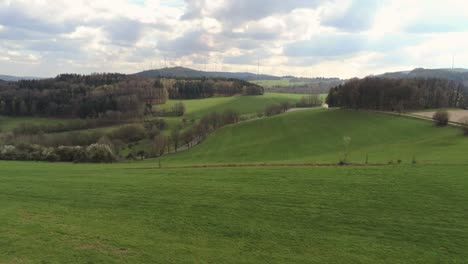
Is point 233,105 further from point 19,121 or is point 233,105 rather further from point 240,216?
point 240,216

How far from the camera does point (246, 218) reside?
17859mm

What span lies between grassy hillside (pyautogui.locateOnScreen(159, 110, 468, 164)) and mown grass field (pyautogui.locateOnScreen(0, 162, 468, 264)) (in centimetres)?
2695

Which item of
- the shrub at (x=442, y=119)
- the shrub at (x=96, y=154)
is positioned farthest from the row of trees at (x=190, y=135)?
the shrub at (x=442, y=119)

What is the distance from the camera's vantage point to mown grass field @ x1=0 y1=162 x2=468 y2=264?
1406 centimetres

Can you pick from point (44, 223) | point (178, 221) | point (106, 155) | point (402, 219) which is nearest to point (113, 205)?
point (44, 223)

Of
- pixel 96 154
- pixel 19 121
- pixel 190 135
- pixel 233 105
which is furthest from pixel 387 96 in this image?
pixel 19 121

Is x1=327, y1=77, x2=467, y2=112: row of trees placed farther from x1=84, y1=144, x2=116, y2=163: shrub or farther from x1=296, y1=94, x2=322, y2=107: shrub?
x1=84, y1=144, x2=116, y2=163: shrub

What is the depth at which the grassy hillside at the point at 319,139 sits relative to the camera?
56406 mm

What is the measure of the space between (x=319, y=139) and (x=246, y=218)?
194 feet

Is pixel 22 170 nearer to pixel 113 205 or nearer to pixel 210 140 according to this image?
pixel 113 205

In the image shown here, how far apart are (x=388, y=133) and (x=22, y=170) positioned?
6612 cm

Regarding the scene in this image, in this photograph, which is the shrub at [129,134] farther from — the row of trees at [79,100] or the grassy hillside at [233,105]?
the row of trees at [79,100]

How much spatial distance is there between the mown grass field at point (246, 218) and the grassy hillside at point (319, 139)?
27.0 metres

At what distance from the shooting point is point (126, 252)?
14320 mm
